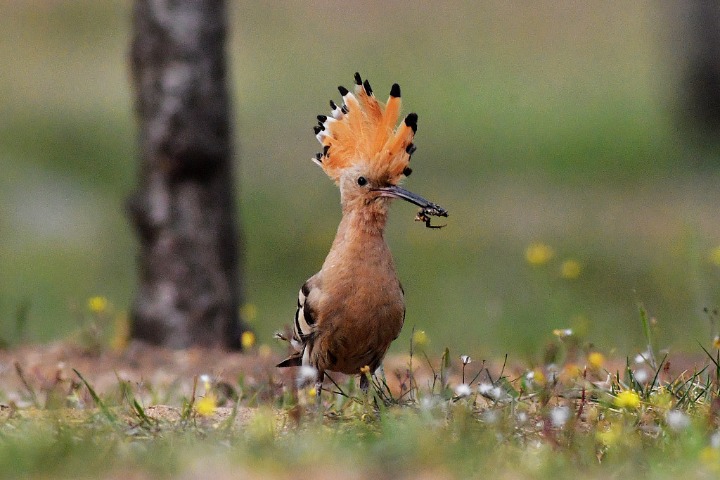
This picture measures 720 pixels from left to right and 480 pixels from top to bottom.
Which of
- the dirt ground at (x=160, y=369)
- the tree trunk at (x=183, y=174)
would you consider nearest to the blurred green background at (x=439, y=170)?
the dirt ground at (x=160, y=369)

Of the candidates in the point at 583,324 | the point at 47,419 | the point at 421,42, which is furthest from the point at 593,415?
the point at 421,42

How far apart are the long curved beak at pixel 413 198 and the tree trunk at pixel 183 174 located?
7.31ft

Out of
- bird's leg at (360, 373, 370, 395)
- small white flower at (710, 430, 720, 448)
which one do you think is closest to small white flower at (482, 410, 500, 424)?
small white flower at (710, 430, 720, 448)

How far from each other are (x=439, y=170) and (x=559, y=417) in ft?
34.3

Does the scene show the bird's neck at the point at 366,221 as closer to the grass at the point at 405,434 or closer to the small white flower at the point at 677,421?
the grass at the point at 405,434

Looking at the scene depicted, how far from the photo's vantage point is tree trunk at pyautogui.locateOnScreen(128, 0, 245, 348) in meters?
6.59

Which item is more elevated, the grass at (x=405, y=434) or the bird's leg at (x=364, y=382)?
the grass at (x=405, y=434)

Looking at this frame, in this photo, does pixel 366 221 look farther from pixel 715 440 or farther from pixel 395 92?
pixel 715 440

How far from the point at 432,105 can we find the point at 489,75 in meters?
2.32

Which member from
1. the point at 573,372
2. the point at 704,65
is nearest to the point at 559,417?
the point at 573,372

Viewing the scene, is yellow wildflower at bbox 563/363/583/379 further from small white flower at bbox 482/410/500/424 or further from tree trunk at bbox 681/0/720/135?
tree trunk at bbox 681/0/720/135

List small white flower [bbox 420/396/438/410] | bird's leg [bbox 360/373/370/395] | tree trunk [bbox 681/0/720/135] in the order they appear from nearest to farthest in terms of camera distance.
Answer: small white flower [bbox 420/396/438/410], bird's leg [bbox 360/373/370/395], tree trunk [bbox 681/0/720/135]

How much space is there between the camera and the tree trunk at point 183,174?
6590mm

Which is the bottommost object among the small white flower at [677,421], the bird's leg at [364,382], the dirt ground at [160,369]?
the dirt ground at [160,369]
